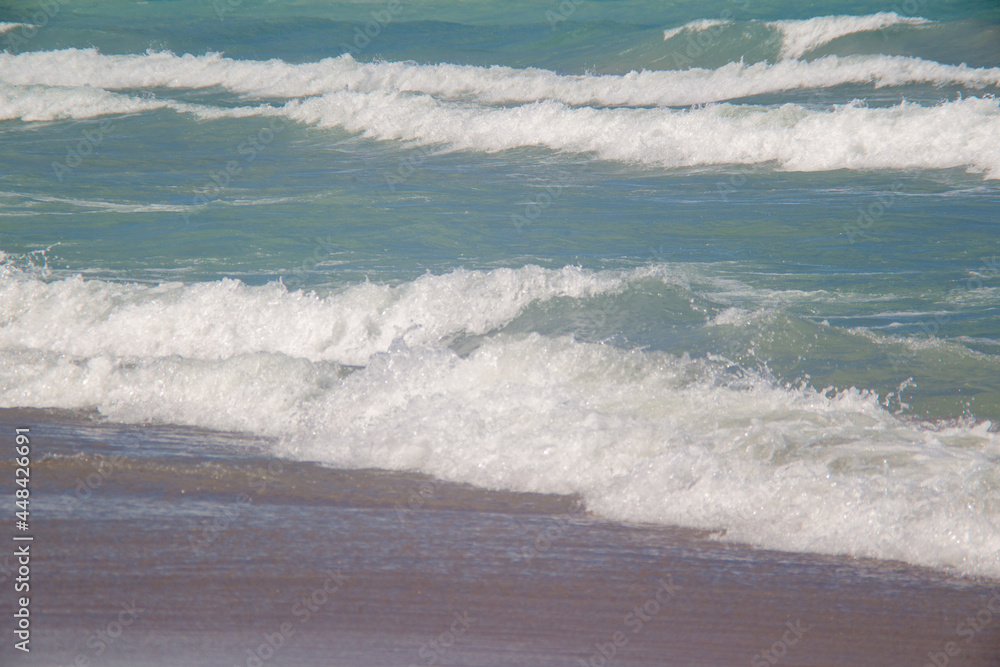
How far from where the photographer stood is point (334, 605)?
363 centimetres

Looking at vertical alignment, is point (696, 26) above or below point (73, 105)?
above

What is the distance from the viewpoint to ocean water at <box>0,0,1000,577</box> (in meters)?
4.79

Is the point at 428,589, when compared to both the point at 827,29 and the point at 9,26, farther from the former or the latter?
the point at 9,26

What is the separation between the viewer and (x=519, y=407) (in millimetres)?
5434

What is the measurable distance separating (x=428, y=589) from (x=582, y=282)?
4.12 metres

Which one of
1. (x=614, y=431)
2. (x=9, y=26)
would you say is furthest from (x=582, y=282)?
(x=9, y=26)

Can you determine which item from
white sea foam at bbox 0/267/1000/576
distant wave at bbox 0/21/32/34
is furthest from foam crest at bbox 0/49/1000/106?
white sea foam at bbox 0/267/1000/576

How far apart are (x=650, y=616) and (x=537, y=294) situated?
4102 mm

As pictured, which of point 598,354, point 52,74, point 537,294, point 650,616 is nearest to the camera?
point 650,616

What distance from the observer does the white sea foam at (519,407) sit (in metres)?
4.23

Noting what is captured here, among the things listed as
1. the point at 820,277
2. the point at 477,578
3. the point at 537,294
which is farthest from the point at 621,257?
the point at 477,578

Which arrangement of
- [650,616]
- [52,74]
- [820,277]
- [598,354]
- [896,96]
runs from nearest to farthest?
1. [650,616]
2. [598,354]
3. [820,277]
4. [896,96]
5. [52,74]

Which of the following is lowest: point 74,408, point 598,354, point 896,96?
point 74,408

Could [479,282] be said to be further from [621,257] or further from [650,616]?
[650,616]
